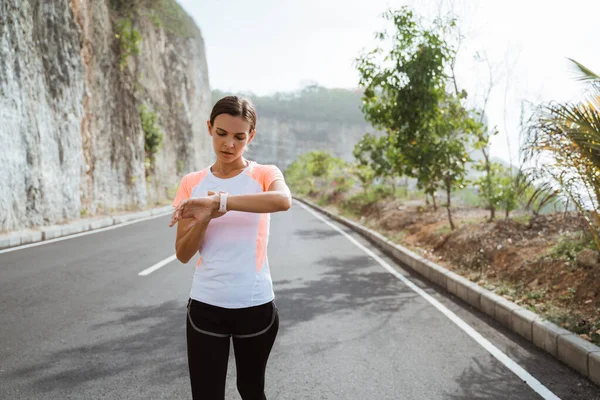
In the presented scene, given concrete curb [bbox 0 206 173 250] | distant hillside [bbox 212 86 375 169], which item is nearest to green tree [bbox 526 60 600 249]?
concrete curb [bbox 0 206 173 250]

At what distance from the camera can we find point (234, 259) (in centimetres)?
201

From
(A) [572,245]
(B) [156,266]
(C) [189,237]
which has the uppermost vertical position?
(C) [189,237]

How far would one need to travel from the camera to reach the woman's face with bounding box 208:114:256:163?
2020 millimetres

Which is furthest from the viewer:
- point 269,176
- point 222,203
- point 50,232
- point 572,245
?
point 50,232

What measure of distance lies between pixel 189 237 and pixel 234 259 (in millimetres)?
199

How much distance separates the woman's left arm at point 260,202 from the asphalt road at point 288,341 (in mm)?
2101

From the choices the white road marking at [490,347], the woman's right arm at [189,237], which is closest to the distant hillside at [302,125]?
the white road marking at [490,347]

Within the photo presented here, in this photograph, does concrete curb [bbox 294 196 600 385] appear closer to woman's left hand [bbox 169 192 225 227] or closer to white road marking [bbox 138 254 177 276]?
woman's left hand [bbox 169 192 225 227]

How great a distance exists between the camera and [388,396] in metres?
3.59

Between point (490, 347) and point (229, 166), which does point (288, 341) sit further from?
point (229, 166)

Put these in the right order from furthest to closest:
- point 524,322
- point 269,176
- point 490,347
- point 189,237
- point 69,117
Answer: point 69,117 → point 524,322 → point 490,347 → point 269,176 → point 189,237

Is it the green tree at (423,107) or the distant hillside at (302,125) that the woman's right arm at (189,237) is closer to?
the green tree at (423,107)

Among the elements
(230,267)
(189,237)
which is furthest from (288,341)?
(189,237)

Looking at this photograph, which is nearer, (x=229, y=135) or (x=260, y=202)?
(x=260, y=202)
